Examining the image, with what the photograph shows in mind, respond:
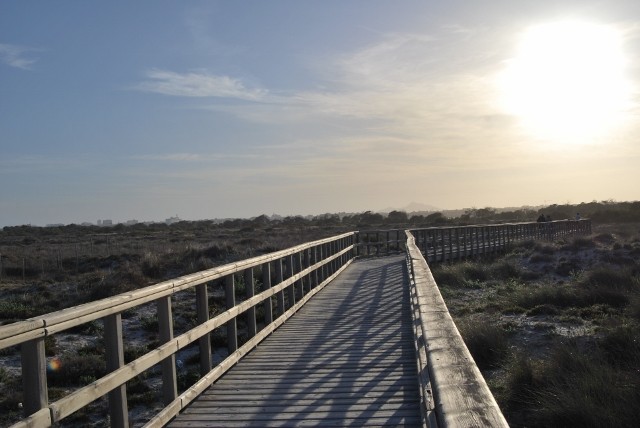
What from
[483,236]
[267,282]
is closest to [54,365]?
[267,282]

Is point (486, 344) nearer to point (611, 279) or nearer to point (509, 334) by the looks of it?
point (509, 334)

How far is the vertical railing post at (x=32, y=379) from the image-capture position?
3.38 meters

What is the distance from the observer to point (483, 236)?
31.1 metres

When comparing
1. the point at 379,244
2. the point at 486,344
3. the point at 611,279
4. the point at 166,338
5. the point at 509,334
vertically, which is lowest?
the point at 509,334

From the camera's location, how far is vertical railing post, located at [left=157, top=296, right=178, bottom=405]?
5.28 metres

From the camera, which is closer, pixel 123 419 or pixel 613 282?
pixel 123 419

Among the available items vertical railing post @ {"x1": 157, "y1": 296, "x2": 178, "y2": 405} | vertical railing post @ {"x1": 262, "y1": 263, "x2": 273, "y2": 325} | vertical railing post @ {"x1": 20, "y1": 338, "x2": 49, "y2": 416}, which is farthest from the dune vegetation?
vertical railing post @ {"x1": 20, "y1": 338, "x2": 49, "y2": 416}

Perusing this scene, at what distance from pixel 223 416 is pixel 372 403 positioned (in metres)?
1.27

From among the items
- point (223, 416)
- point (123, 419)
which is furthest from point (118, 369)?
point (223, 416)

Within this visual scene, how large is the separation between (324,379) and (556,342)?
5.04 metres

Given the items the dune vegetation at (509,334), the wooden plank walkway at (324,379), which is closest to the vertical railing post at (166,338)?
the wooden plank walkway at (324,379)

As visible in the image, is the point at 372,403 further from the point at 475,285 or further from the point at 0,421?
the point at 475,285

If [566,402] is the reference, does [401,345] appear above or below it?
above

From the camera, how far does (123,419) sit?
4387 millimetres
